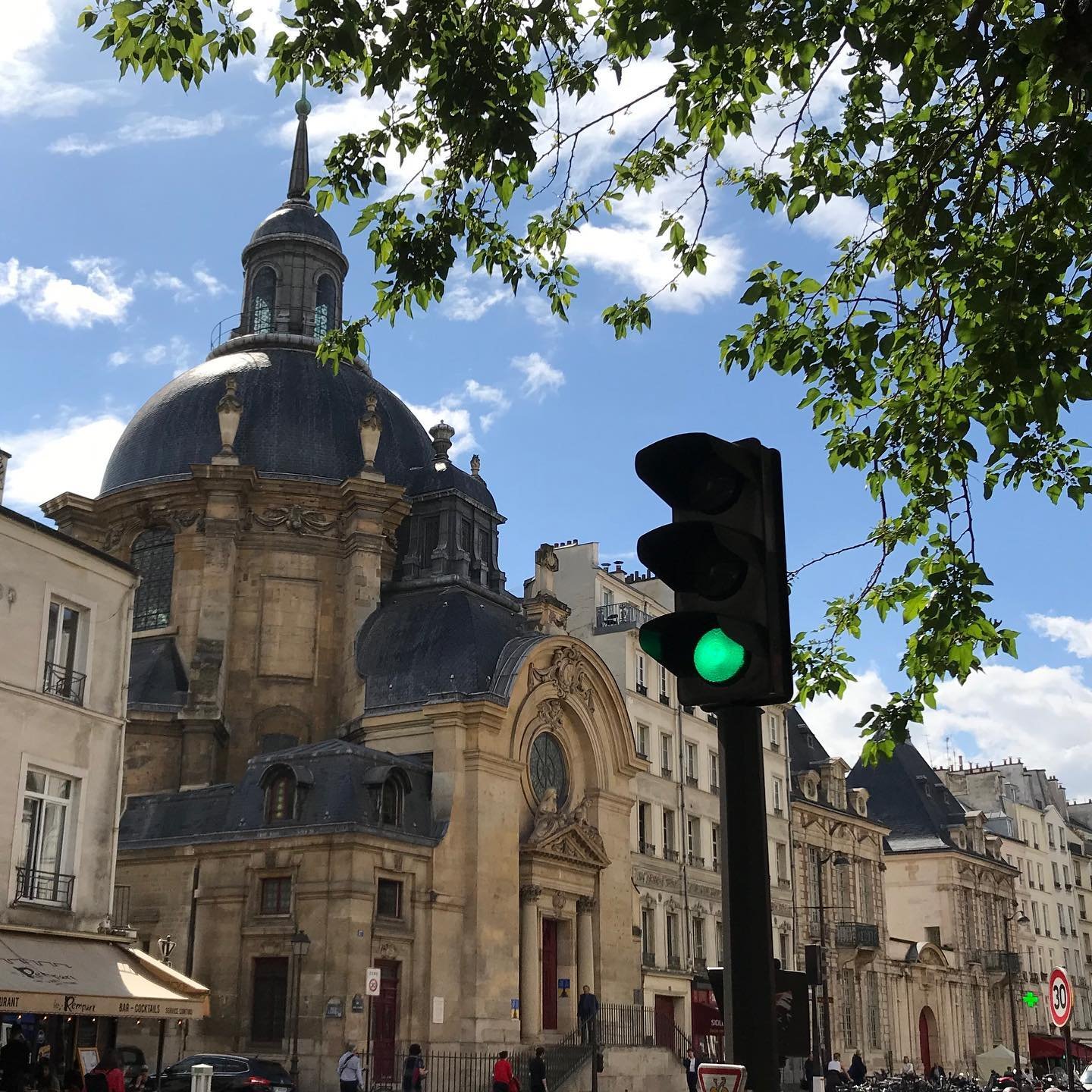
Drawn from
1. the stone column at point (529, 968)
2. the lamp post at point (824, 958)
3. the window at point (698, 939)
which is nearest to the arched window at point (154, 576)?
the stone column at point (529, 968)

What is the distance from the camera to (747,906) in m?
4.32

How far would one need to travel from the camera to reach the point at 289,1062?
31.1m

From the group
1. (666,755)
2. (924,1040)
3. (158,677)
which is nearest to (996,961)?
(924,1040)

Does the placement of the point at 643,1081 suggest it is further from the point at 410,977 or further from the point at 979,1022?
the point at 979,1022

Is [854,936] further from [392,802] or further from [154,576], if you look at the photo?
[154,576]

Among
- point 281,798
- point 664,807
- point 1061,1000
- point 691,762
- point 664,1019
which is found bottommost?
point 664,1019

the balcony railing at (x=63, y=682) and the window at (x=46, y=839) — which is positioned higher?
the balcony railing at (x=63, y=682)

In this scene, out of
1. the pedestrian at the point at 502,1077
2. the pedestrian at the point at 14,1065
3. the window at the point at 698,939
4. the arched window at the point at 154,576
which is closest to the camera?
the pedestrian at the point at 14,1065

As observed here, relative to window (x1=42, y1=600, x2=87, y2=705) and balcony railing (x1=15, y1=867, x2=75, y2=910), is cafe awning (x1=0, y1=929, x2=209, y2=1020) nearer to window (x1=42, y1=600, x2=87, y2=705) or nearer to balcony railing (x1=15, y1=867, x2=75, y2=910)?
balcony railing (x1=15, y1=867, x2=75, y2=910)

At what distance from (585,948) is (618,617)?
43.2ft

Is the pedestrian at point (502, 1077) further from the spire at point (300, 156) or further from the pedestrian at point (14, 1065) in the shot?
the spire at point (300, 156)

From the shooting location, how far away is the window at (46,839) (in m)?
22.3

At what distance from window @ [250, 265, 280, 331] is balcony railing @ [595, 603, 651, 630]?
15.6m

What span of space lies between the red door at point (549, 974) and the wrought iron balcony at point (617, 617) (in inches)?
472
